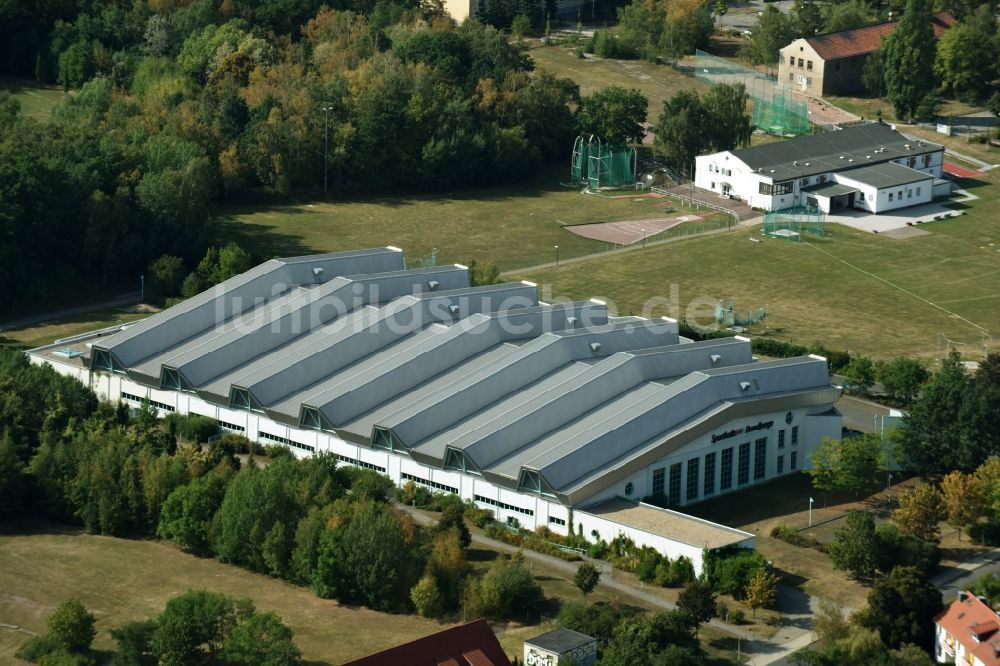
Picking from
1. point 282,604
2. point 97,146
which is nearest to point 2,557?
point 282,604

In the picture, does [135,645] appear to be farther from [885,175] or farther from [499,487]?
[885,175]

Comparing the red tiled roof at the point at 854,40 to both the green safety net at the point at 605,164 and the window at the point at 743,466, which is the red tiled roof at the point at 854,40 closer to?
the green safety net at the point at 605,164

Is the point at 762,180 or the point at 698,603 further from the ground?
the point at 762,180

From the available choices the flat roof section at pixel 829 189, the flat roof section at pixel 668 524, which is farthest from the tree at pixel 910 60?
the flat roof section at pixel 668 524

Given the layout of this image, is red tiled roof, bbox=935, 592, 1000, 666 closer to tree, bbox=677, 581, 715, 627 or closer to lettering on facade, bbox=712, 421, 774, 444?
tree, bbox=677, 581, 715, 627

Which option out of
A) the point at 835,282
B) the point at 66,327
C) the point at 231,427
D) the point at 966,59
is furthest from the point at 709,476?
the point at 966,59
